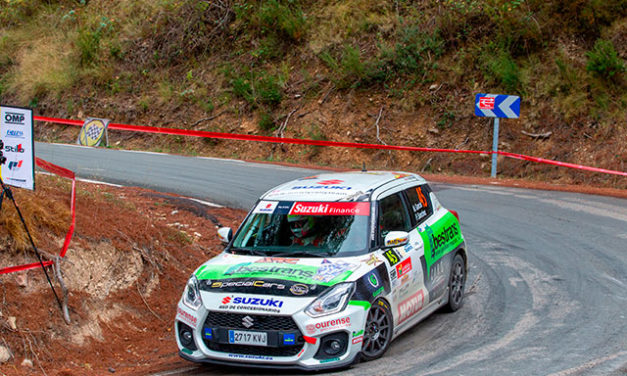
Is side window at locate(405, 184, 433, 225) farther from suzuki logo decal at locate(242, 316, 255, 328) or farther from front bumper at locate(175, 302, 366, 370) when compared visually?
suzuki logo decal at locate(242, 316, 255, 328)

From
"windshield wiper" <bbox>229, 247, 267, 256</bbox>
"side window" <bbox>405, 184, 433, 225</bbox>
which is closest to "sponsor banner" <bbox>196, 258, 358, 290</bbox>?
"windshield wiper" <bbox>229, 247, 267, 256</bbox>

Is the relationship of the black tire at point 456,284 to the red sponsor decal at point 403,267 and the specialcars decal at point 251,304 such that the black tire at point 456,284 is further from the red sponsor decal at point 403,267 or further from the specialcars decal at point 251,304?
the specialcars decal at point 251,304

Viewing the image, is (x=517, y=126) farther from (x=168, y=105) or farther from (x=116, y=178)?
(x=168, y=105)

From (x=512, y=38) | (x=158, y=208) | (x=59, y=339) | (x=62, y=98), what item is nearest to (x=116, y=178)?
(x=158, y=208)

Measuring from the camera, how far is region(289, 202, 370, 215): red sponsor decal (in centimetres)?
783

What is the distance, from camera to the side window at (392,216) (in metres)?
7.87

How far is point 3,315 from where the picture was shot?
7.35 meters

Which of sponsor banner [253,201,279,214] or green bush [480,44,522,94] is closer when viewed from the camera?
sponsor banner [253,201,279,214]

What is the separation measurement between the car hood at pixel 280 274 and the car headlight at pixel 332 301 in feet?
0.22

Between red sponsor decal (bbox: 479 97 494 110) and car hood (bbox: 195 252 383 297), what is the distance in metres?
12.8

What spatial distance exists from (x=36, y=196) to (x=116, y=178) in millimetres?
7710

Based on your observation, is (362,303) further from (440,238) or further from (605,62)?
(605,62)

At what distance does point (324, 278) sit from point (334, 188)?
5.43 feet

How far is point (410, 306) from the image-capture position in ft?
25.0
